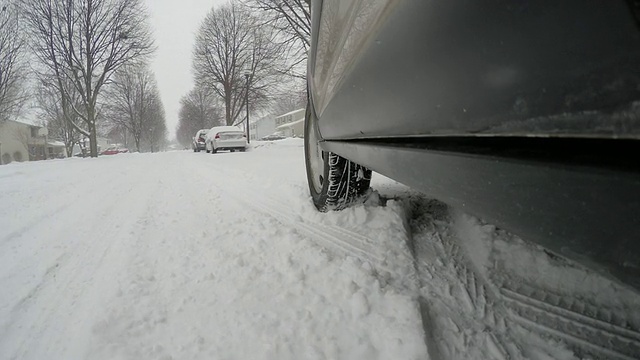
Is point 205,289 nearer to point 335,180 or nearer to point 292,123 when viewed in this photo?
point 335,180

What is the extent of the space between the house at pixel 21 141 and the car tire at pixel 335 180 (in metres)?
61.4

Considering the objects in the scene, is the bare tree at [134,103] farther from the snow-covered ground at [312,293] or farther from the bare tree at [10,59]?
the snow-covered ground at [312,293]

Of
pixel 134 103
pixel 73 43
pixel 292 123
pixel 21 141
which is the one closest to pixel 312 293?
pixel 73 43

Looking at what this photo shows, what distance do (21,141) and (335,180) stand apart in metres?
67.7

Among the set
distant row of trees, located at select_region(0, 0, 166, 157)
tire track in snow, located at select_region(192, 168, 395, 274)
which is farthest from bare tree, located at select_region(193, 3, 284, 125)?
tire track in snow, located at select_region(192, 168, 395, 274)

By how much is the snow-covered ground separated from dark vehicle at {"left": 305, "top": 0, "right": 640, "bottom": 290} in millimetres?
877

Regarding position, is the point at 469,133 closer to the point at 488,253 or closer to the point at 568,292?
the point at 568,292

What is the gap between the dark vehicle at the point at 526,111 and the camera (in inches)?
15.9

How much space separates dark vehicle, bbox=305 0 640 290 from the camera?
1.32 ft

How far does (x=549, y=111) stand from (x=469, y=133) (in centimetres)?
19

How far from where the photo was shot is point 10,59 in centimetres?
1975

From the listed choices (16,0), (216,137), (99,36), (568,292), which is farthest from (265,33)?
(568,292)

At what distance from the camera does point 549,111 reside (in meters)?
0.49

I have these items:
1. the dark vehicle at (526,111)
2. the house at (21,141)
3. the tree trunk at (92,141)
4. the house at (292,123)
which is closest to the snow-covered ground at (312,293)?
the dark vehicle at (526,111)
